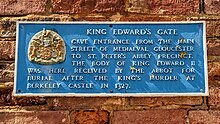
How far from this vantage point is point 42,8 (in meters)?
2.99

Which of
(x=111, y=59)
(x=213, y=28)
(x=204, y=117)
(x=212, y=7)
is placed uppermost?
(x=212, y=7)

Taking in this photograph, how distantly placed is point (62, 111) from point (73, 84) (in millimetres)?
184

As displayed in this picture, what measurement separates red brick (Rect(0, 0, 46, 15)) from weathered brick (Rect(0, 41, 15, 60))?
0.20 metres

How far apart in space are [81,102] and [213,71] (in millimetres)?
869

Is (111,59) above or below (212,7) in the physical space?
below

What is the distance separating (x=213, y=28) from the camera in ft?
9.69

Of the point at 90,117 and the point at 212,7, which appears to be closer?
the point at 90,117

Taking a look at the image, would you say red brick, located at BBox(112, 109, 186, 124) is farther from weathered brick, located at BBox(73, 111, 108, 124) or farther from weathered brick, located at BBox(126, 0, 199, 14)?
weathered brick, located at BBox(126, 0, 199, 14)

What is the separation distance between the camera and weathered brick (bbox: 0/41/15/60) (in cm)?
293

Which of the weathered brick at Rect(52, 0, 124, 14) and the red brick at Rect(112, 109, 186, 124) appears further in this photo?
the weathered brick at Rect(52, 0, 124, 14)

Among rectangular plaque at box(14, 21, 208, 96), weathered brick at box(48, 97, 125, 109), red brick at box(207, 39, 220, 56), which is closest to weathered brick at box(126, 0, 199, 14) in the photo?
rectangular plaque at box(14, 21, 208, 96)

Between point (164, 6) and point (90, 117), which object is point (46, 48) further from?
point (164, 6)

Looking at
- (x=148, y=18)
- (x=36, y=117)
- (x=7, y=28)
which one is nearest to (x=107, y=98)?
(x=36, y=117)

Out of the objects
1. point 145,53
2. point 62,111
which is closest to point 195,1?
point 145,53
